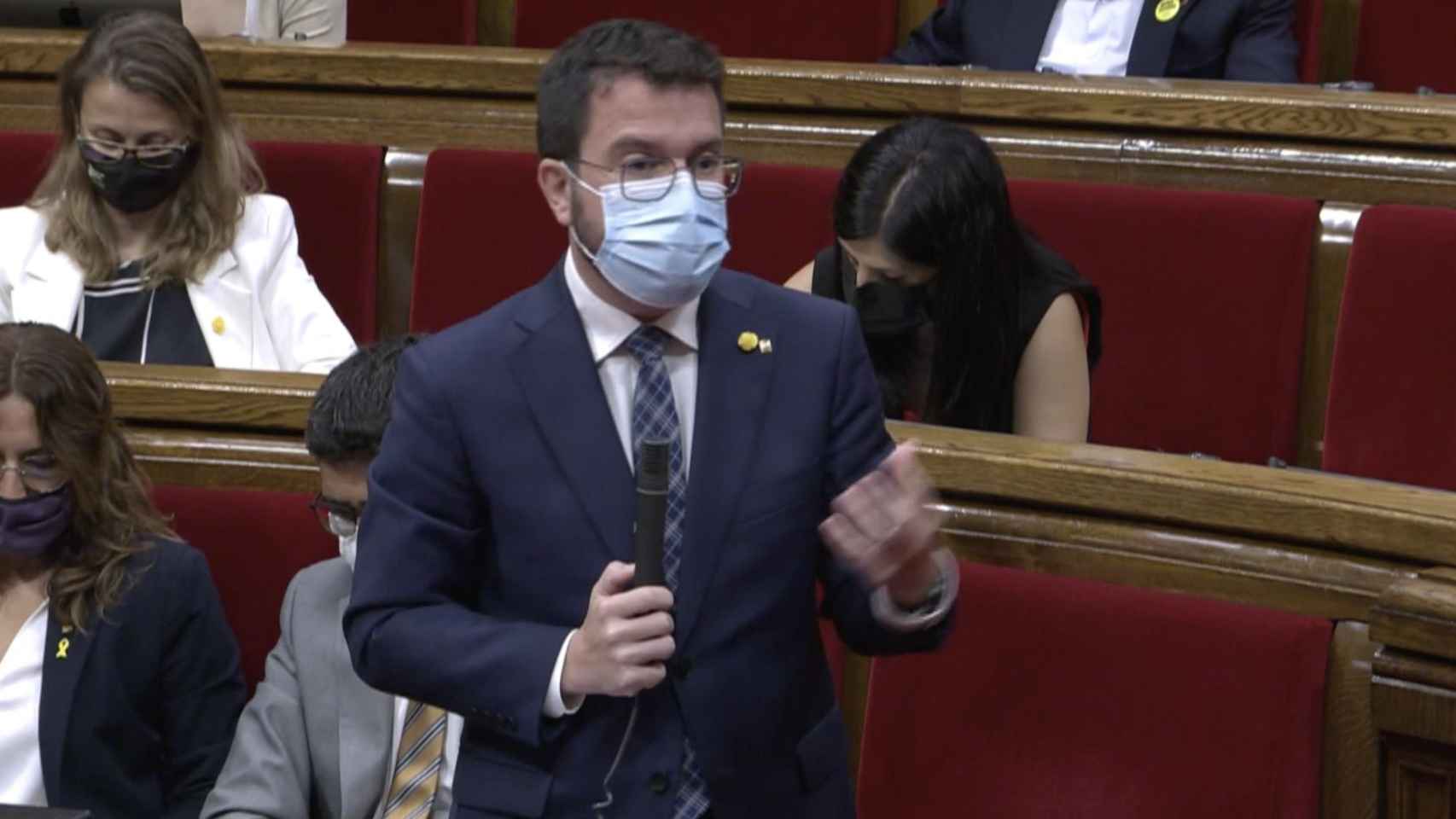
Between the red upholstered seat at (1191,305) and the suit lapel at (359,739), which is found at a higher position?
the red upholstered seat at (1191,305)

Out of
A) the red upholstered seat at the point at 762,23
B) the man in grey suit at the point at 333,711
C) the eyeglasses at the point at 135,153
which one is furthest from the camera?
the red upholstered seat at the point at 762,23

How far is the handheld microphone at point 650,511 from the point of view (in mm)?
411

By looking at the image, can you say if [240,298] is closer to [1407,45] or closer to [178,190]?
[178,190]

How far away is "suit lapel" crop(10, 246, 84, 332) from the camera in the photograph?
34.4 inches

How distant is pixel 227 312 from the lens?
89 centimetres

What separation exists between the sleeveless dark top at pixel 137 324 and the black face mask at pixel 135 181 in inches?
1.1

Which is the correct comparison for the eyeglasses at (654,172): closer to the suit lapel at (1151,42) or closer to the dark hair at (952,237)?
the dark hair at (952,237)

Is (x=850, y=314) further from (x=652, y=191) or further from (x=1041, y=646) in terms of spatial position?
(x=1041, y=646)

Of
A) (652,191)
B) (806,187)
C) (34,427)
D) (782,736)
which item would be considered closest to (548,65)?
(652,191)

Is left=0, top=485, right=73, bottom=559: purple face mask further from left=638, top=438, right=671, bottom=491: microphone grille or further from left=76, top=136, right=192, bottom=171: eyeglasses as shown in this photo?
left=638, top=438, right=671, bottom=491: microphone grille

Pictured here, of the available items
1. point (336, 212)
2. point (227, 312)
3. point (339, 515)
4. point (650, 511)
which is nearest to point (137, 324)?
point (227, 312)

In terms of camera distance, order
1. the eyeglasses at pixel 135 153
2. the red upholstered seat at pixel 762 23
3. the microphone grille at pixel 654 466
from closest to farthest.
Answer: the microphone grille at pixel 654 466 → the eyeglasses at pixel 135 153 → the red upholstered seat at pixel 762 23

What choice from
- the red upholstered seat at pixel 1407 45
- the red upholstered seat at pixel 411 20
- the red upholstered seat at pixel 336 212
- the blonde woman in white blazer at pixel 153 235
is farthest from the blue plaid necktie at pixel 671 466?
the red upholstered seat at pixel 411 20

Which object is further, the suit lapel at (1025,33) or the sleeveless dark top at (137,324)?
the suit lapel at (1025,33)
